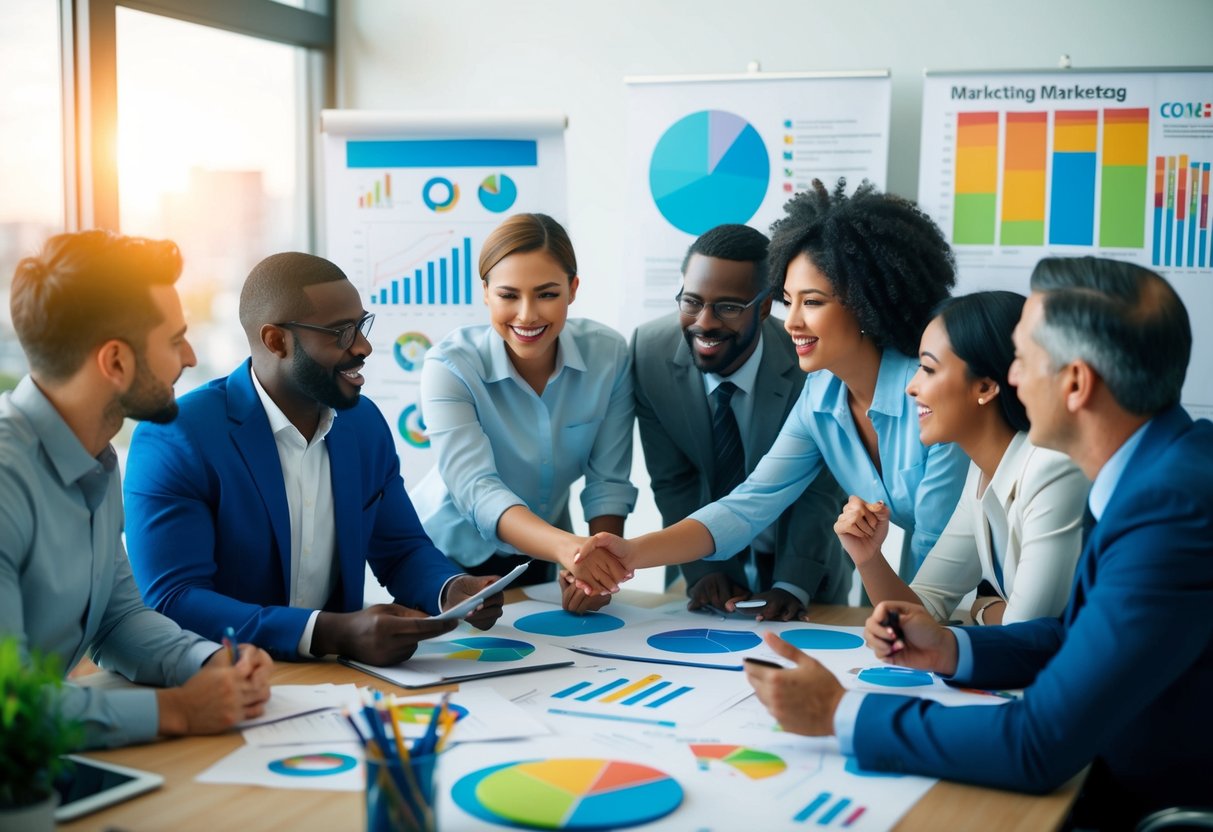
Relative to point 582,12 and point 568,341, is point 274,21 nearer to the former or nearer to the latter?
point 582,12

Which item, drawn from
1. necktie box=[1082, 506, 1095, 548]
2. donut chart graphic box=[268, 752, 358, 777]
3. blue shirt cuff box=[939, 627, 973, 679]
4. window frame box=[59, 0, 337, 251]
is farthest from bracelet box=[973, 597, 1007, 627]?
window frame box=[59, 0, 337, 251]

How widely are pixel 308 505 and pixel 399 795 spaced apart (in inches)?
47.2

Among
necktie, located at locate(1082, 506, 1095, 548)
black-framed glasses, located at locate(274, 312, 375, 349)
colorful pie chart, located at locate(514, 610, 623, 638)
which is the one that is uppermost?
black-framed glasses, located at locate(274, 312, 375, 349)

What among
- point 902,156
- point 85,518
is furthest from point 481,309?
point 85,518

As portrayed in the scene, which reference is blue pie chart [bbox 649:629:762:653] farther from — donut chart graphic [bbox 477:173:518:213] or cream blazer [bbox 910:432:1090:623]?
donut chart graphic [bbox 477:173:518:213]

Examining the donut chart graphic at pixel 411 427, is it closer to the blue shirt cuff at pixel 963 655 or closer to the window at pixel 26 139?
the window at pixel 26 139

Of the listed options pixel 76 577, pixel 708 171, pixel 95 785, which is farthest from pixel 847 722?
pixel 708 171

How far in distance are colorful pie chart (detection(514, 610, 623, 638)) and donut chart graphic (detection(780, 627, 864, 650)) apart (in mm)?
371

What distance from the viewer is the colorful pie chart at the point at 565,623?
2396mm

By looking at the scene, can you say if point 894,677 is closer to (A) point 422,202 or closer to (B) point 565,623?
(B) point 565,623

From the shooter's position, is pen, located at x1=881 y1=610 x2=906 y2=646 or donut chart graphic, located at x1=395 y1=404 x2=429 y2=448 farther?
donut chart graphic, located at x1=395 y1=404 x2=429 y2=448

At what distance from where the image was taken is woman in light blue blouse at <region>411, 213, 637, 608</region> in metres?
2.82

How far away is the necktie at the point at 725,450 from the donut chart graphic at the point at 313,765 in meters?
1.64

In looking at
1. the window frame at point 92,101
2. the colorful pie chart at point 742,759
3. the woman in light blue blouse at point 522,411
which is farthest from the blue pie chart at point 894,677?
the window frame at point 92,101
